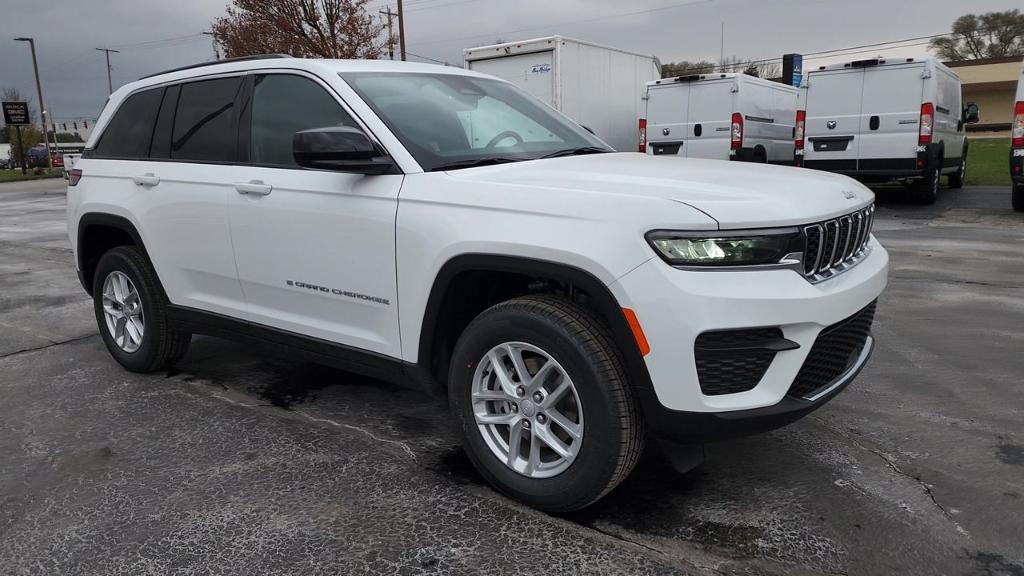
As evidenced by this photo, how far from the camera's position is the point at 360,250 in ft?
10.7

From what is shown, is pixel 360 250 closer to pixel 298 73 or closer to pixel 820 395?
pixel 298 73

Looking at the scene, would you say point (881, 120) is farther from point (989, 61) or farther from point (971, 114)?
point (989, 61)

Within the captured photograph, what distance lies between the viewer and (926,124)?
40.5 feet

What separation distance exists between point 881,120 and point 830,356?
11.5 m

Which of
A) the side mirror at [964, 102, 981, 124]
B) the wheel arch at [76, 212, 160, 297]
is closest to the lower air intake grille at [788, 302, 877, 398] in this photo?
the wheel arch at [76, 212, 160, 297]

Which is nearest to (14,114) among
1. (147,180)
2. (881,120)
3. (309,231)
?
(881,120)

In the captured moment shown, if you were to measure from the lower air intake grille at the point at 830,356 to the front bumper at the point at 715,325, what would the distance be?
0.06 metres

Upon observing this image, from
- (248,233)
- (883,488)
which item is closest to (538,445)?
(883,488)

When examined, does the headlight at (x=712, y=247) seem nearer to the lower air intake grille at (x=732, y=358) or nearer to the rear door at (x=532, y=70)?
the lower air intake grille at (x=732, y=358)

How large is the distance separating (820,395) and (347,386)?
2.72m

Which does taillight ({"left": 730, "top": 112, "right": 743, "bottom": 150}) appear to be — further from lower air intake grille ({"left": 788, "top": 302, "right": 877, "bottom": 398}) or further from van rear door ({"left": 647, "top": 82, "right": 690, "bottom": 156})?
lower air intake grille ({"left": 788, "top": 302, "right": 877, "bottom": 398})

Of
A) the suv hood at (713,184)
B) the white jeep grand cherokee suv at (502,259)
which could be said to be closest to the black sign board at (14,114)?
the white jeep grand cherokee suv at (502,259)

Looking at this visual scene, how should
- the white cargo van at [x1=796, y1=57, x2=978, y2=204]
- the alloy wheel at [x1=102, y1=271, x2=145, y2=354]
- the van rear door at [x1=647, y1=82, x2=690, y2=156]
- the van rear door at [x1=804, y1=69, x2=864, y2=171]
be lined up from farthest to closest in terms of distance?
the van rear door at [x1=647, y1=82, x2=690, y2=156] → the van rear door at [x1=804, y1=69, x2=864, y2=171] → the white cargo van at [x1=796, y1=57, x2=978, y2=204] → the alloy wheel at [x1=102, y1=271, x2=145, y2=354]

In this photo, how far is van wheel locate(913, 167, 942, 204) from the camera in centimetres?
1332
